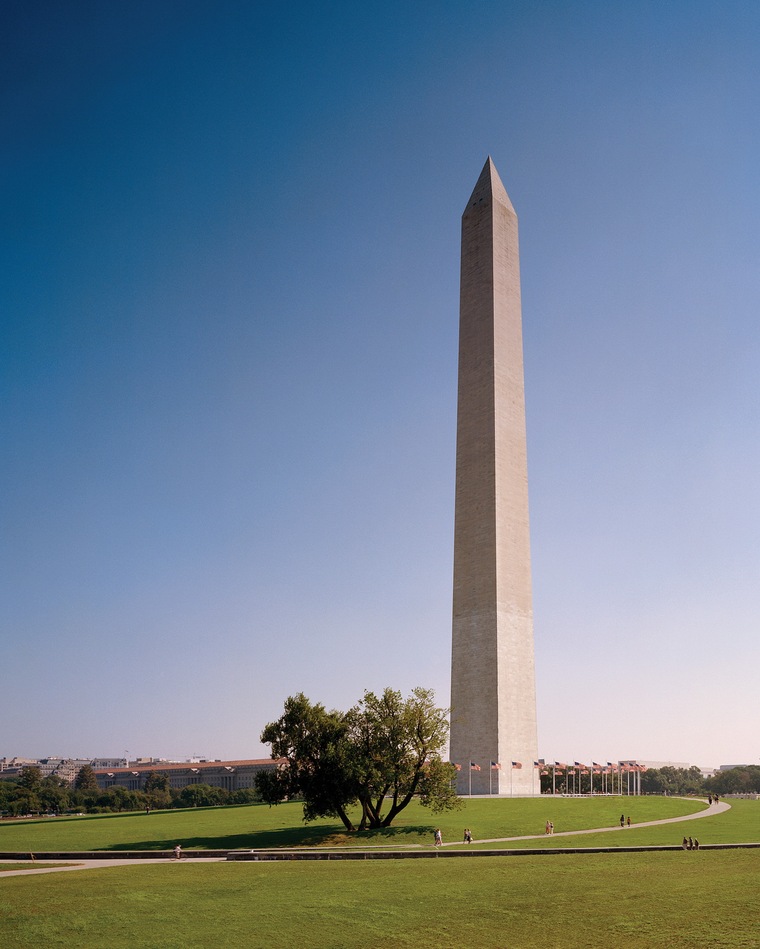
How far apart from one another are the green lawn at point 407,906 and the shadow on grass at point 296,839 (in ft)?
32.5

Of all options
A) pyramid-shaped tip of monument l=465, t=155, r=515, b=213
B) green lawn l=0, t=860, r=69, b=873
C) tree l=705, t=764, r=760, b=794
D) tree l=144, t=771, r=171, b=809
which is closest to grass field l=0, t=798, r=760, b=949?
green lawn l=0, t=860, r=69, b=873

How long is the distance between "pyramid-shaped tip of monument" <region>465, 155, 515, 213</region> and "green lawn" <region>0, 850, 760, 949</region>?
4898cm

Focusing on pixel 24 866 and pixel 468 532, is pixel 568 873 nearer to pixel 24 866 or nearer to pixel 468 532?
pixel 24 866

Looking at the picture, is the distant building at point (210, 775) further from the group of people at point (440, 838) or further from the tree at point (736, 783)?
the group of people at point (440, 838)

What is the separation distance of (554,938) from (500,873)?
7870 mm

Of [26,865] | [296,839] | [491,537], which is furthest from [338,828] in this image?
[491,537]

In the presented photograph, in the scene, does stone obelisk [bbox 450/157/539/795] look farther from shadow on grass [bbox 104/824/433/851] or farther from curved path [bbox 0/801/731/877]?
shadow on grass [bbox 104/824/433/851]

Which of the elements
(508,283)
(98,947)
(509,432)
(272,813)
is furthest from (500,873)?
(508,283)

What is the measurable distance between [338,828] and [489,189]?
4406 cm

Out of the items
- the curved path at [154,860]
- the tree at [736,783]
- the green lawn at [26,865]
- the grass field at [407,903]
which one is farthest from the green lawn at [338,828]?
the tree at [736,783]

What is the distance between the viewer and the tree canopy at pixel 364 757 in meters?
36.4

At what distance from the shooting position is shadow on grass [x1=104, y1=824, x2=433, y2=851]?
3397cm

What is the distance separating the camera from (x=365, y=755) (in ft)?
121

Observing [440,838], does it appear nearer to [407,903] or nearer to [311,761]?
[311,761]
